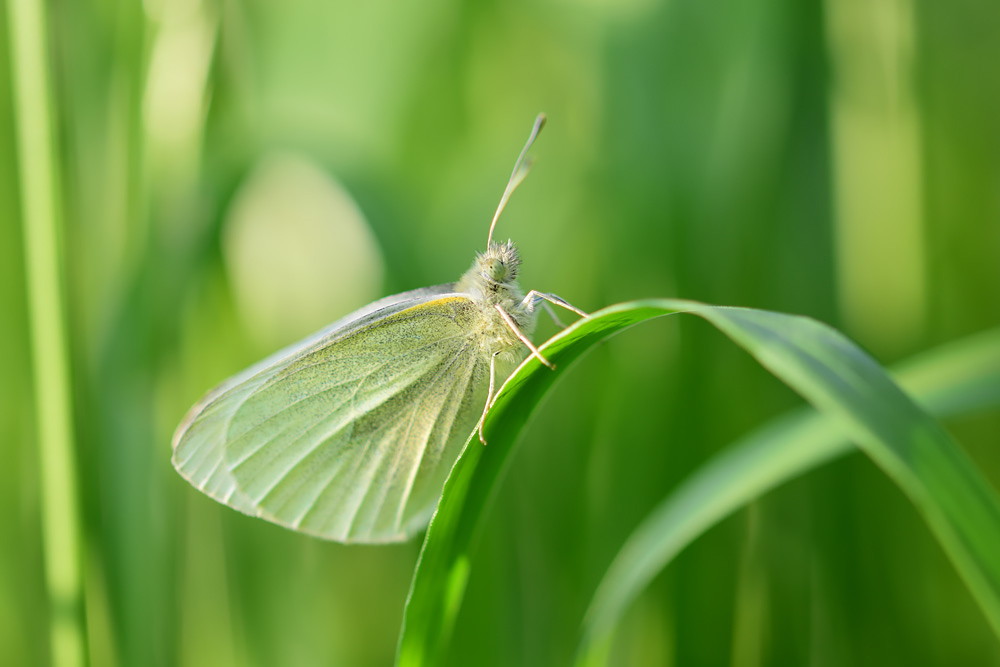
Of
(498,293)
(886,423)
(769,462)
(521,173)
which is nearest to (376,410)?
(498,293)

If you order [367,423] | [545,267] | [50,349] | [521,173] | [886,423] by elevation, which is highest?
[545,267]

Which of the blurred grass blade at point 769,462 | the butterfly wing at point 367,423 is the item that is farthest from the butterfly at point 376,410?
the blurred grass blade at point 769,462

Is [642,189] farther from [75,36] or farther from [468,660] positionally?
[75,36]

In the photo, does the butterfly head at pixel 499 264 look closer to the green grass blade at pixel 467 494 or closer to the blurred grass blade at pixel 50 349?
the green grass blade at pixel 467 494

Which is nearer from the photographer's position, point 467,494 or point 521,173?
point 467,494

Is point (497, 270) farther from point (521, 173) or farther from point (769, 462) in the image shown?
point (769, 462)

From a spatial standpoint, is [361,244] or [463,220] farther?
[463,220]

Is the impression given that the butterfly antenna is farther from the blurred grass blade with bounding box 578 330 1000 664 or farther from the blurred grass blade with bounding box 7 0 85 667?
the blurred grass blade with bounding box 7 0 85 667

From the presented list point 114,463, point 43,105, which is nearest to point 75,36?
point 43,105
